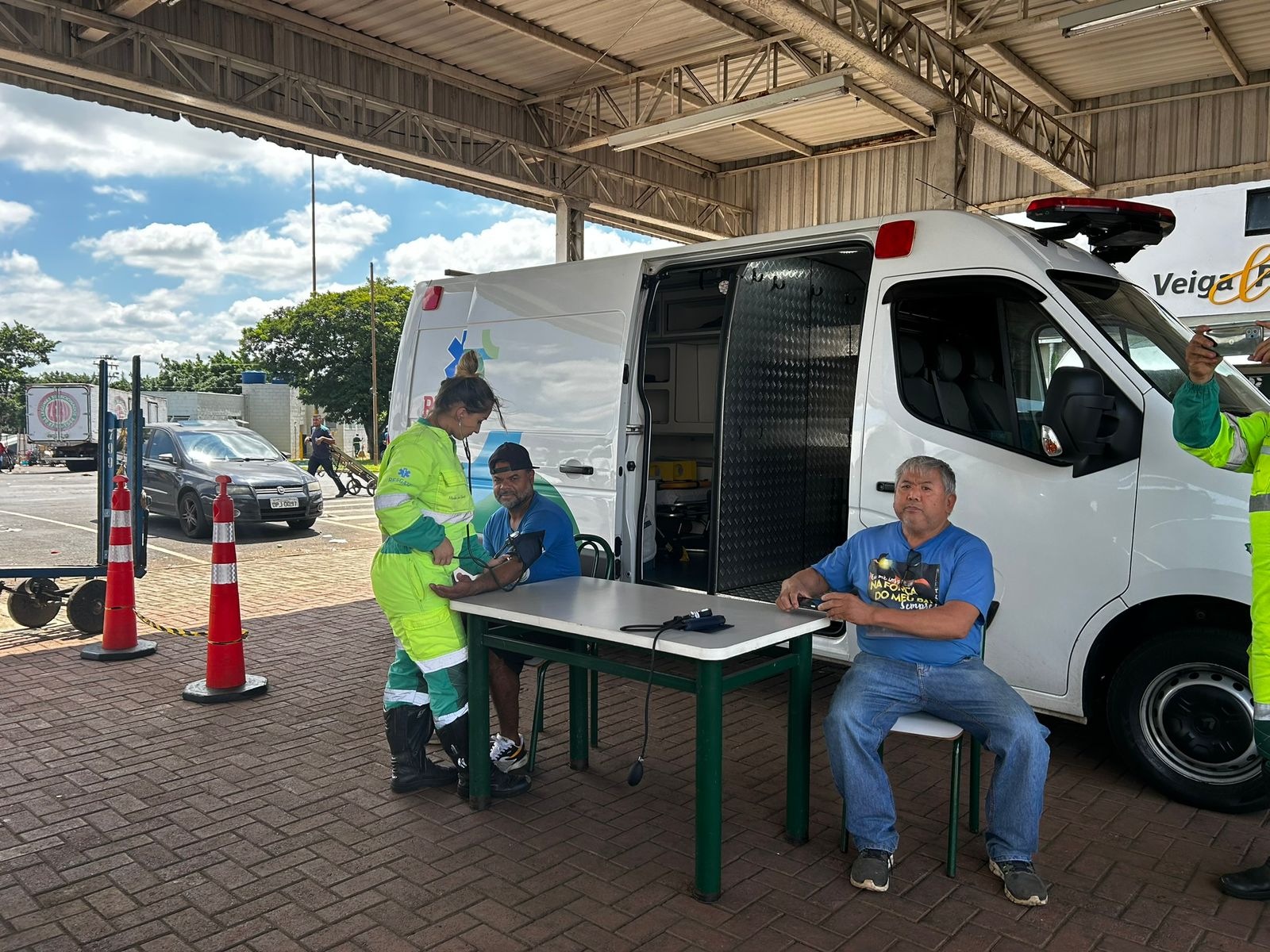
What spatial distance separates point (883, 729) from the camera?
346 centimetres

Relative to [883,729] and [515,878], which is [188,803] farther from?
[883,729]

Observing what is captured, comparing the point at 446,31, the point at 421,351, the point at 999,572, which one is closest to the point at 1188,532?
the point at 999,572

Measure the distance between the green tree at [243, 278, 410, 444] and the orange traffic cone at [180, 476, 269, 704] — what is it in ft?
113

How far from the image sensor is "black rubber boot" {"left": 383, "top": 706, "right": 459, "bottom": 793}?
13.5 feet

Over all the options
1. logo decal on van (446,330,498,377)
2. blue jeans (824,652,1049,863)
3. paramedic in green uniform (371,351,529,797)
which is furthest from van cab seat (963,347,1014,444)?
logo decal on van (446,330,498,377)

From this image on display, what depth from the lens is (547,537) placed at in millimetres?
4594

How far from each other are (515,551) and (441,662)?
55 cm

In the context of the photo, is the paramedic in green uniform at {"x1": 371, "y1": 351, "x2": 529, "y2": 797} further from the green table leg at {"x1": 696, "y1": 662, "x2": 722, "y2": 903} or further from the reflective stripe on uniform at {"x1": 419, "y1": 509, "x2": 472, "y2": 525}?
the green table leg at {"x1": 696, "y1": 662, "x2": 722, "y2": 903}

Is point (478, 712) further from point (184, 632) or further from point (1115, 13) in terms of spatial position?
point (1115, 13)

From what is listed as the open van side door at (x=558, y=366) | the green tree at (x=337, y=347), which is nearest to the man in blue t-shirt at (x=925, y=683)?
the open van side door at (x=558, y=366)

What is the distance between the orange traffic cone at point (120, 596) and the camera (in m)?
6.10

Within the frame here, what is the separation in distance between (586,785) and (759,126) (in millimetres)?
12259

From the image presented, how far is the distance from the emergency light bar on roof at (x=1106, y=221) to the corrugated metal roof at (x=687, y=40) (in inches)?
225

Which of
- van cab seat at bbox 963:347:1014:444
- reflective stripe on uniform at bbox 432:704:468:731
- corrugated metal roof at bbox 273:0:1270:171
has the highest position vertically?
corrugated metal roof at bbox 273:0:1270:171
